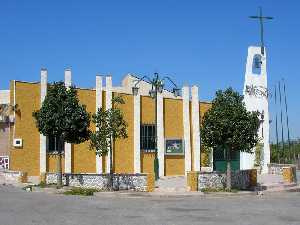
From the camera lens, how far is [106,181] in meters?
25.3

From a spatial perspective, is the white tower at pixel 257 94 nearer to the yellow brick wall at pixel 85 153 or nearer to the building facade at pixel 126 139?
the building facade at pixel 126 139

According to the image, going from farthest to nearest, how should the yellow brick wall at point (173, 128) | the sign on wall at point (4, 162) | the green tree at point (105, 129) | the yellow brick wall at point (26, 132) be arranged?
the yellow brick wall at point (173, 128) < the sign on wall at point (4, 162) < the yellow brick wall at point (26, 132) < the green tree at point (105, 129)

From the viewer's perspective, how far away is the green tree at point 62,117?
84.4 ft

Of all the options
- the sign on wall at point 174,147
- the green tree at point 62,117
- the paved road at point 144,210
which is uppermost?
the green tree at point 62,117

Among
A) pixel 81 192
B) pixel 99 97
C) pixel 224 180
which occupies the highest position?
pixel 99 97

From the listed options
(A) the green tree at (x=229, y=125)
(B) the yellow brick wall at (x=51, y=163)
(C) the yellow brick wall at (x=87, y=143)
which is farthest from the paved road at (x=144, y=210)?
(B) the yellow brick wall at (x=51, y=163)

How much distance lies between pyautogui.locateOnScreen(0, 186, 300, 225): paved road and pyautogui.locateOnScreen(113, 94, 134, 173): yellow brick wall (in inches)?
543

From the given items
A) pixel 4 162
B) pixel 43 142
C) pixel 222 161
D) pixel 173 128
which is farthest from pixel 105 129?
pixel 222 161

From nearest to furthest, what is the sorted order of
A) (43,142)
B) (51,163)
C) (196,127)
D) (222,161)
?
(43,142) < (51,163) < (196,127) < (222,161)

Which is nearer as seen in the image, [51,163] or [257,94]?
[51,163]

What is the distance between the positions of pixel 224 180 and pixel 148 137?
12.8 meters

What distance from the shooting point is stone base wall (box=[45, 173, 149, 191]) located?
24812 mm

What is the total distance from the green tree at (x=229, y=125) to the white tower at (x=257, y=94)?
14.3m

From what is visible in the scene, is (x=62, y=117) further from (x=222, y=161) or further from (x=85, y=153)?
(x=222, y=161)
